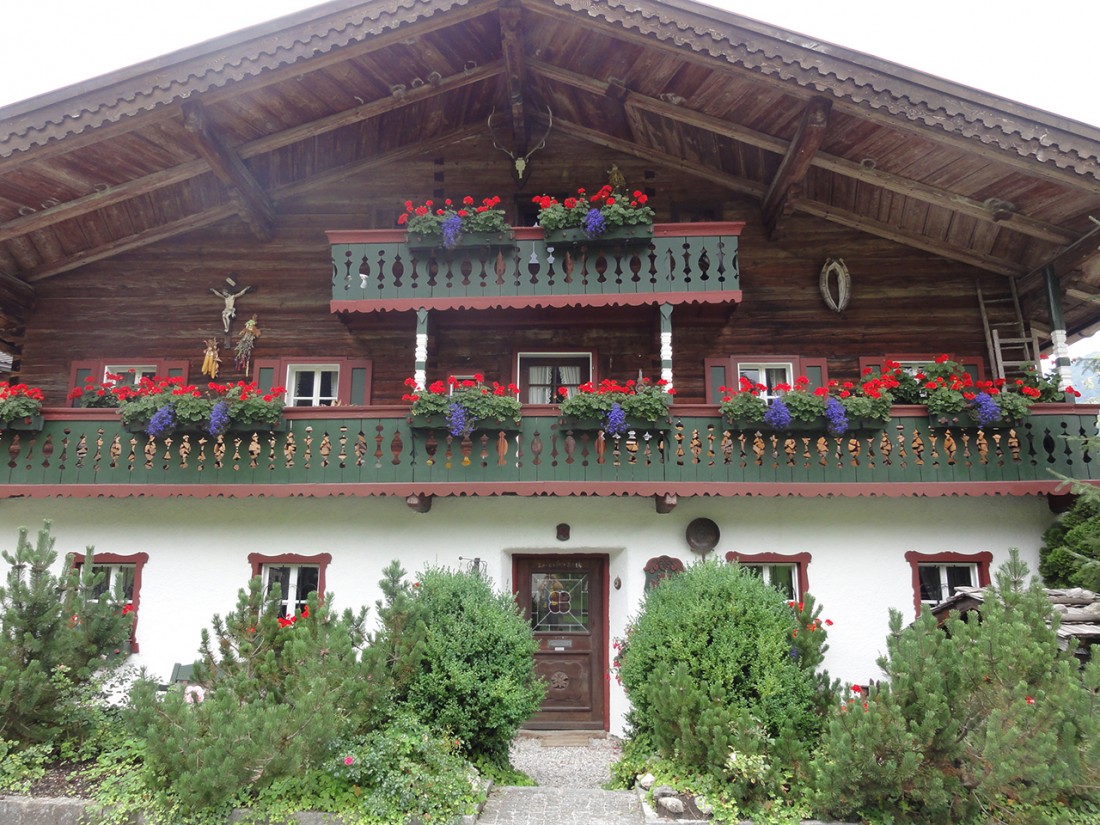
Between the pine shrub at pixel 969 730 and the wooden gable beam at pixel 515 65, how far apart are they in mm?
9451

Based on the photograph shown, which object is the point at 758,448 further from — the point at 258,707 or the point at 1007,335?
the point at 258,707

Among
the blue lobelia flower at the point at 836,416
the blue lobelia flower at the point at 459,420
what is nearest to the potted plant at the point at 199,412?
the blue lobelia flower at the point at 459,420

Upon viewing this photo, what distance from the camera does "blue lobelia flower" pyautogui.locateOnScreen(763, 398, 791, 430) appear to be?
34.6 feet

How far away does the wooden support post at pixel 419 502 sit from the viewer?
10.8 m

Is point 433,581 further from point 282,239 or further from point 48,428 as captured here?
point 282,239

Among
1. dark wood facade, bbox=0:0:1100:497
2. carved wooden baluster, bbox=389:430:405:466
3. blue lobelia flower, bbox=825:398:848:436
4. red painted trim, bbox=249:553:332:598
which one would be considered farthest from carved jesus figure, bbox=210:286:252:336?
blue lobelia flower, bbox=825:398:848:436

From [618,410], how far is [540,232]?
10.6 feet

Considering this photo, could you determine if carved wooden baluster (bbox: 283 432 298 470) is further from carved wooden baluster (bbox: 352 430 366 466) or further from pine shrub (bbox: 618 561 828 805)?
pine shrub (bbox: 618 561 828 805)

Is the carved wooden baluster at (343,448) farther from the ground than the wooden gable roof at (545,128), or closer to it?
closer to it

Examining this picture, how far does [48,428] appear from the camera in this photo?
1121cm

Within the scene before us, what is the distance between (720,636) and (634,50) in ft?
27.6

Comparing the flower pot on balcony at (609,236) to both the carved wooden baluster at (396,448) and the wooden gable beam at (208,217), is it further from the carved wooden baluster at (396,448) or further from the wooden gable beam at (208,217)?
the carved wooden baluster at (396,448)

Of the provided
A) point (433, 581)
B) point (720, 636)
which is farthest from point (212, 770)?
point (720, 636)

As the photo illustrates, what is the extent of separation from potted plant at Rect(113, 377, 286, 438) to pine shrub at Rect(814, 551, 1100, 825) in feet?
26.4
